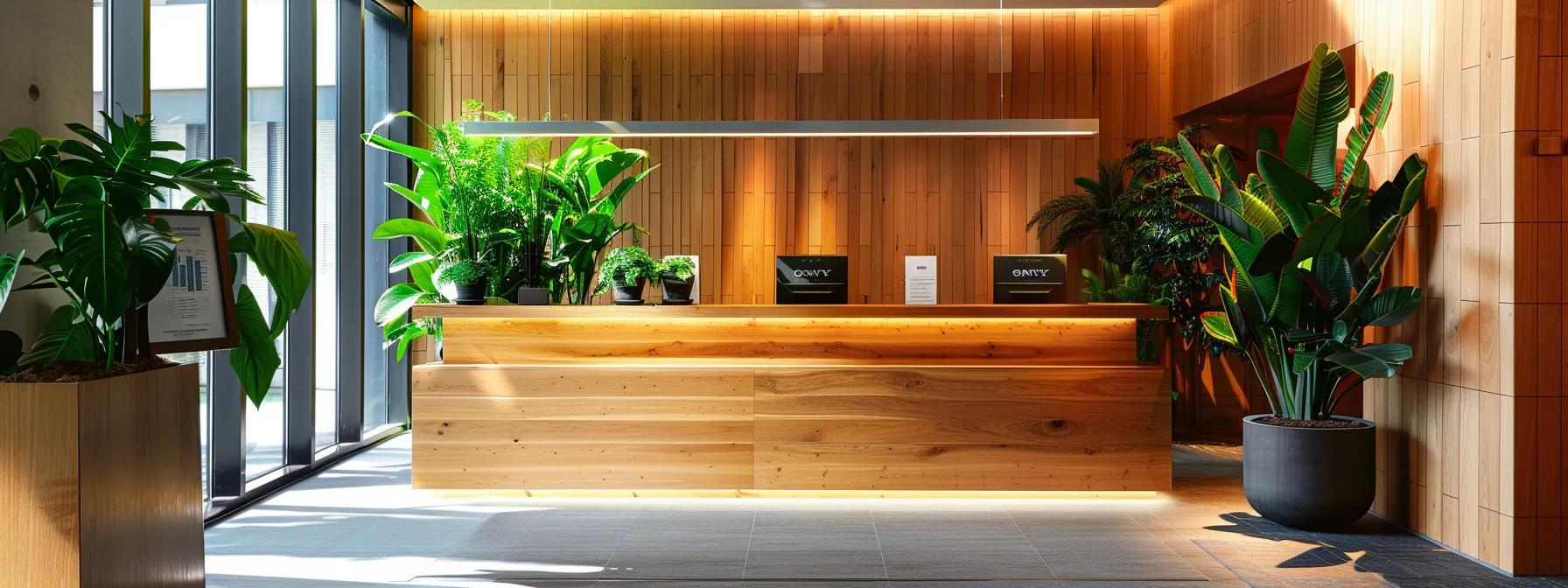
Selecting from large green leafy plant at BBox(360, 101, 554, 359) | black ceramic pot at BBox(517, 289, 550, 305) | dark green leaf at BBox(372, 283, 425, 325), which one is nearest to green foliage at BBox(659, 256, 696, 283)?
black ceramic pot at BBox(517, 289, 550, 305)

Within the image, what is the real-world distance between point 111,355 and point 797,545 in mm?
2624

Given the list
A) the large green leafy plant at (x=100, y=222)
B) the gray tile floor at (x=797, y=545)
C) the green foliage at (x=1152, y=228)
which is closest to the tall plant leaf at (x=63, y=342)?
the large green leafy plant at (x=100, y=222)

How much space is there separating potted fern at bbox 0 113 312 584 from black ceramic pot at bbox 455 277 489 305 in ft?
6.85

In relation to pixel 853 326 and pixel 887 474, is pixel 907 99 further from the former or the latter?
pixel 887 474

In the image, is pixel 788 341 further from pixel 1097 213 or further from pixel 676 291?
pixel 1097 213

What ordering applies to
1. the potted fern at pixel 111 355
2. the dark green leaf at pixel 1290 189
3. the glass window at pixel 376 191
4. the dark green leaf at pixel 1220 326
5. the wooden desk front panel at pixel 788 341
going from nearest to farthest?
1. the potted fern at pixel 111 355
2. the dark green leaf at pixel 1290 189
3. the dark green leaf at pixel 1220 326
4. the wooden desk front panel at pixel 788 341
5. the glass window at pixel 376 191

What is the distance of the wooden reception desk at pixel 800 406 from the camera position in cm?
518

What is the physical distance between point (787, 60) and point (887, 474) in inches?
150

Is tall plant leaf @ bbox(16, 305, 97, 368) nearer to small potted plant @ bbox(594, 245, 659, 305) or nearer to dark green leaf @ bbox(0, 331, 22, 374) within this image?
dark green leaf @ bbox(0, 331, 22, 374)

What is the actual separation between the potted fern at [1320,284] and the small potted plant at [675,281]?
8.29 feet

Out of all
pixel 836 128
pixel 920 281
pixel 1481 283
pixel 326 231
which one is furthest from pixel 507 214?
pixel 1481 283

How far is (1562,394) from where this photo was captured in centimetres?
395

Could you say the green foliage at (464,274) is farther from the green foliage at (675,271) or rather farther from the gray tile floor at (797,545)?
the gray tile floor at (797,545)

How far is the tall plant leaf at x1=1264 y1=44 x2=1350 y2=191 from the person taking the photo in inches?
177
